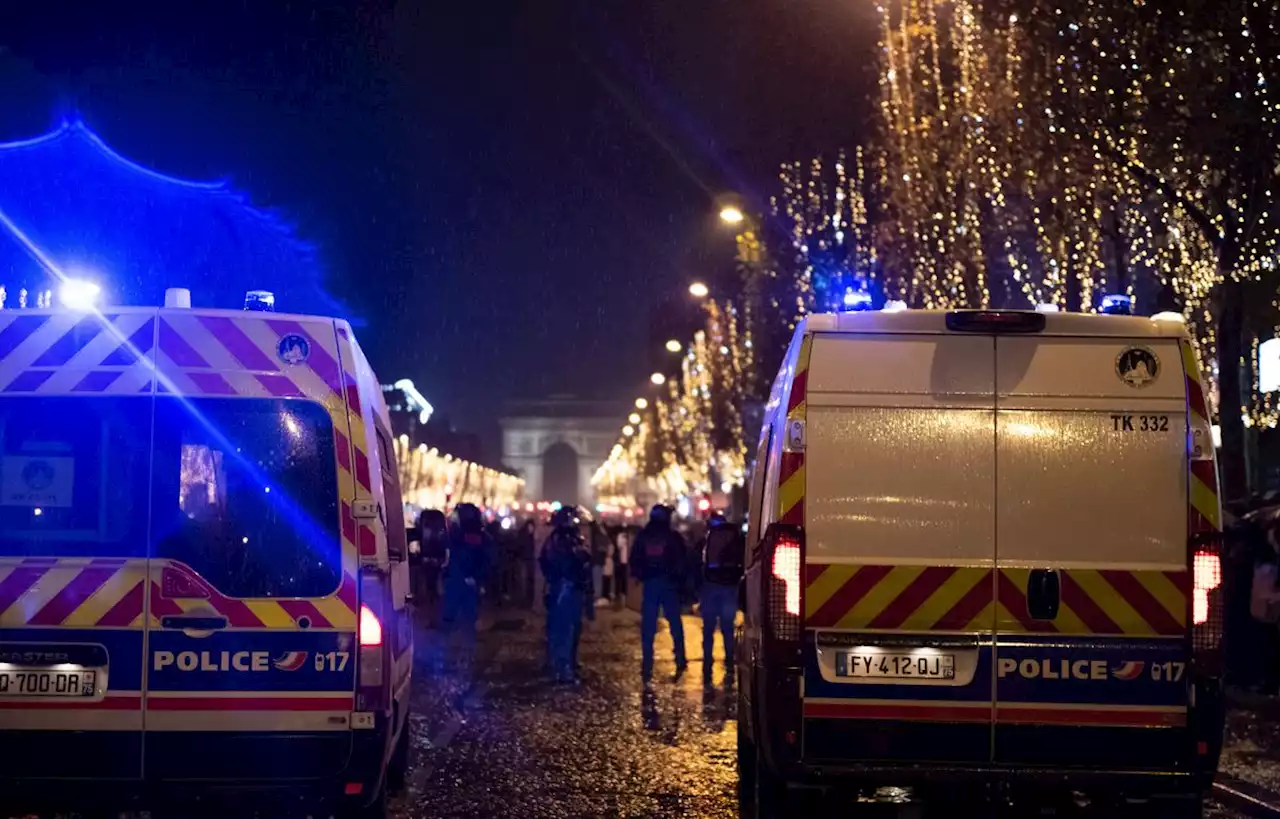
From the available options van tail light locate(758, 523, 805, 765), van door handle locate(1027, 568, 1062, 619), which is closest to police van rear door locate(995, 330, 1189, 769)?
van door handle locate(1027, 568, 1062, 619)

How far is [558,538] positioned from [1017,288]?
14917mm

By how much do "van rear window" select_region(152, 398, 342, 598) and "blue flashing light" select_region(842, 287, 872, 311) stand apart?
2656 mm

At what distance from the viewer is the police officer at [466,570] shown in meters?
21.4

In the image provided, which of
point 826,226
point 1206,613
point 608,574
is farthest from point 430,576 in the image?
point 1206,613

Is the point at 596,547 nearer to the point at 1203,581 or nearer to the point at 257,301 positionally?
the point at 257,301

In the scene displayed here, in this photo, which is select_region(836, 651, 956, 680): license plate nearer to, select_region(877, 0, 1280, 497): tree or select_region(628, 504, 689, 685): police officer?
select_region(877, 0, 1280, 497): tree

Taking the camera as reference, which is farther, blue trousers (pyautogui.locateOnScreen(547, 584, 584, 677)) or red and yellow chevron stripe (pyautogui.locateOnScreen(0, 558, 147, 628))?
blue trousers (pyautogui.locateOnScreen(547, 584, 584, 677))

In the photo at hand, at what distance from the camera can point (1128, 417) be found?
725 cm

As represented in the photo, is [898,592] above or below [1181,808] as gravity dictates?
above

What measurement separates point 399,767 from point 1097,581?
432cm

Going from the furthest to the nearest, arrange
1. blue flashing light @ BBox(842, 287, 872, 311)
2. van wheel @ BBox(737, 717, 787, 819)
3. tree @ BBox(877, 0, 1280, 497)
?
tree @ BBox(877, 0, 1280, 497) < blue flashing light @ BBox(842, 287, 872, 311) < van wheel @ BBox(737, 717, 787, 819)

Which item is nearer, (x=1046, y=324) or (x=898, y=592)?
(x=898, y=592)

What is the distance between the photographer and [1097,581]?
720 cm

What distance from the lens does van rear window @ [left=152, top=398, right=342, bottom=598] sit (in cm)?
705
